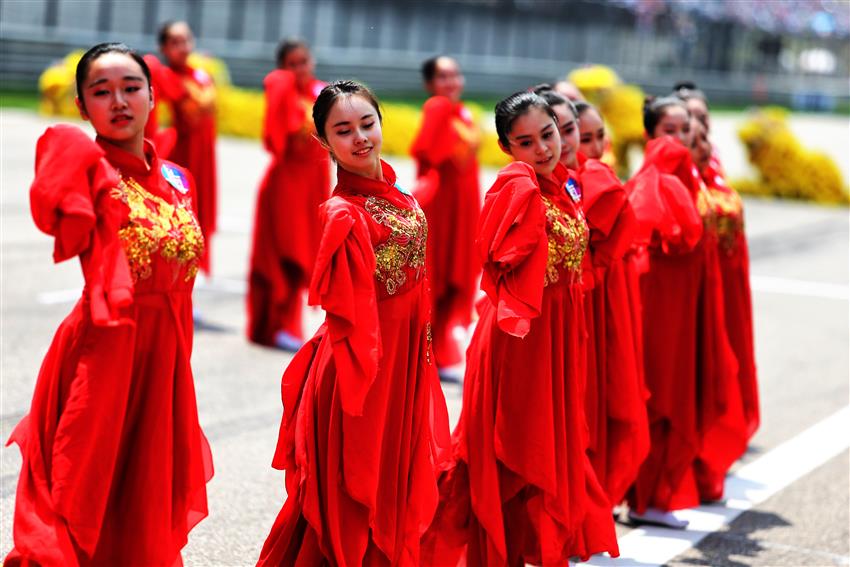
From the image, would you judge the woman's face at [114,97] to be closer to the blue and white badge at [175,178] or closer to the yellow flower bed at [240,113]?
the blue and white badge at [175,178]

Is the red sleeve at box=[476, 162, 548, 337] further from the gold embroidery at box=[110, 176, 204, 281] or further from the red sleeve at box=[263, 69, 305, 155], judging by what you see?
the red sleeve at box=[263, 69, 305, 155]

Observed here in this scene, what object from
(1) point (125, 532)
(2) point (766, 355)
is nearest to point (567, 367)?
(1) point (125, 532)

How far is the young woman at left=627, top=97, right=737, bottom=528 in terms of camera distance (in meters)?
6.20

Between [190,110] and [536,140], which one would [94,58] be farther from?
[190,110]

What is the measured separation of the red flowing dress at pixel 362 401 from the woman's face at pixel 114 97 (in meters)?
0.69

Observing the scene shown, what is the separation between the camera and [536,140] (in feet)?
16.2

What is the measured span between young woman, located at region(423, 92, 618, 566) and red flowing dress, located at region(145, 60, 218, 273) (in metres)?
4.87

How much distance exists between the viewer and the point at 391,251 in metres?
4.38

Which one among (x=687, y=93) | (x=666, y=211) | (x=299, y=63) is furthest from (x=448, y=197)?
(x=666, y=211)

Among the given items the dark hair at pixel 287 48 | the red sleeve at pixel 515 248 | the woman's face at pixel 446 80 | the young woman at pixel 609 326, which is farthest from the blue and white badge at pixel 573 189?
the dark hair at pixel 287 48

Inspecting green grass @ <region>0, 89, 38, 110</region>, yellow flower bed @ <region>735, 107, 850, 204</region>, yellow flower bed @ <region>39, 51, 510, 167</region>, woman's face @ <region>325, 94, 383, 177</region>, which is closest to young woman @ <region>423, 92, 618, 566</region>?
woman's face @ <region>325, 94, 383, 177</region>

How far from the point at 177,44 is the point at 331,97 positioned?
537 centimetres

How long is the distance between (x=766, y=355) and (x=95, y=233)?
272 inches

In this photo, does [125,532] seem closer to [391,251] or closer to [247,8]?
[391,251]
